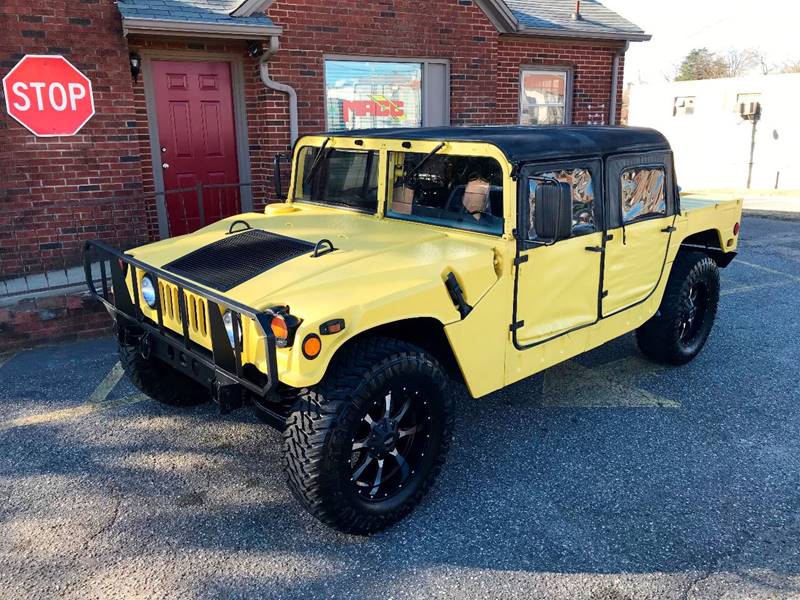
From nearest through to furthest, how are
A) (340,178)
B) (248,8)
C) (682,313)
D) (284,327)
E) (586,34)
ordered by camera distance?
(284,327) → (340,178) → (682,313) → (248,8) → (586,34)

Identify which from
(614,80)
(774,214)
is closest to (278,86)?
(614,80)

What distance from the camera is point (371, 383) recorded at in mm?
2955

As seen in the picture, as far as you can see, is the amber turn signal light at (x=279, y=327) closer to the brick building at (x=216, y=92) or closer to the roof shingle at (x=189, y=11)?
the brick building at (x=216, y=92)

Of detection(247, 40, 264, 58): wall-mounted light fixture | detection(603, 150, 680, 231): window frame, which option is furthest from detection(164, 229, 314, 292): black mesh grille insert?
detection(247, 40, 264, 58): wall-mounted light fixture

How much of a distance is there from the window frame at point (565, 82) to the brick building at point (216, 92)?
0.02m

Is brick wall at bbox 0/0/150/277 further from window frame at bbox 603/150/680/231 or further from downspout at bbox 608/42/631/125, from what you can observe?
downspout at bbox 608/42/631/125

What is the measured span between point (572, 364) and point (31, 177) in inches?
201

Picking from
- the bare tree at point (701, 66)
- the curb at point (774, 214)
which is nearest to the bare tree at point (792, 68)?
the bare tree at point (701, 66)

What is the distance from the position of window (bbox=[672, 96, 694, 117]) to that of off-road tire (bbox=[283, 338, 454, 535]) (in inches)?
892

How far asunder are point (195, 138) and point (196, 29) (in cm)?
128

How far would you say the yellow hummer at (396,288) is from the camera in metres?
2.93

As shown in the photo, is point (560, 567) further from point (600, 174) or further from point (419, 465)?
point (600, 174)

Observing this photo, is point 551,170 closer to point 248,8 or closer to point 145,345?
point 145,345

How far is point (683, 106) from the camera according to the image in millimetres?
22969
